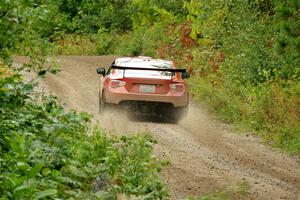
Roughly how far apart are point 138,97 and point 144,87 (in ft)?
0.81

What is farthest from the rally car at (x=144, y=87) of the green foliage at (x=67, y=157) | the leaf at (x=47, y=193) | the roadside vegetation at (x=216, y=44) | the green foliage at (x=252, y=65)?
the leaf at (x=47, y=193)

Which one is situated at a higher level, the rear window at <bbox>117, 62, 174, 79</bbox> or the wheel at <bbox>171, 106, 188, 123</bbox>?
the rear window at <bbox>117, 62, 174, 79</bbox>

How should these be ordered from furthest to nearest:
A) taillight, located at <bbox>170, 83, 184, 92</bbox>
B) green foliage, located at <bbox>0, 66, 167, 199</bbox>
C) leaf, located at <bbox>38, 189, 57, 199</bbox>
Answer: taillight, located at <bbox>170, 83, 184, 92</bbox> < green foliage, located at <bbox>0, 66, 167, 199</bbox> < leaf, located at <bbox>38, 189, 57, 199</bbox>

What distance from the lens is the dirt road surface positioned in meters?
11.1

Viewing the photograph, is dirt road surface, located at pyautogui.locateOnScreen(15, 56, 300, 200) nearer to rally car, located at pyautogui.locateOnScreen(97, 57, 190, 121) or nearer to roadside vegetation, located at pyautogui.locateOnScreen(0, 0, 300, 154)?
rally car, located at pyautogui.locateOnScreen(97, 57, 190, 121)

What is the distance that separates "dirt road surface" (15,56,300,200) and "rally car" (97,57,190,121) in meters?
0.38

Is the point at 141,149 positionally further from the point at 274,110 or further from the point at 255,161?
the point at 274,110

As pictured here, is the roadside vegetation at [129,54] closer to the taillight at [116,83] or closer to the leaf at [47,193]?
the leaf at [47,193]

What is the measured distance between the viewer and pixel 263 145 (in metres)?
15.4

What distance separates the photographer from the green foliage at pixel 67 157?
7.83 meters

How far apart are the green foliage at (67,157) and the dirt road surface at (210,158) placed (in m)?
1.30

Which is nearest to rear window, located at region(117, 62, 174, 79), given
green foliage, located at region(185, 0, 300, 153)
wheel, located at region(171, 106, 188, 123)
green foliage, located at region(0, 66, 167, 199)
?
wheel, located at region(171, 106, 188, 123)

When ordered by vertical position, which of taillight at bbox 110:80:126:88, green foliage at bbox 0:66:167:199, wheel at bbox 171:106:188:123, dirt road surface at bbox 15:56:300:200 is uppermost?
taillight at bbox 110:80:126:88

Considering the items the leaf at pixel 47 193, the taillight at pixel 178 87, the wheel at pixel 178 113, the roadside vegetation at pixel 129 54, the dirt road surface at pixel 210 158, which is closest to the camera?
the leaf at pixel 47 193
